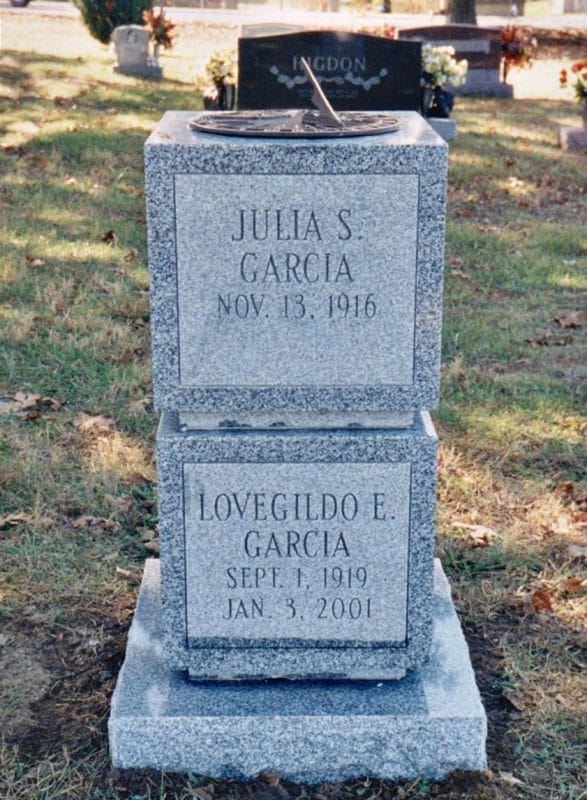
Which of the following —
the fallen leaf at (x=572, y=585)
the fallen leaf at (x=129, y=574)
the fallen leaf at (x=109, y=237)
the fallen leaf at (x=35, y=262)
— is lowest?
the fallen leaf at (x=129, y=574)

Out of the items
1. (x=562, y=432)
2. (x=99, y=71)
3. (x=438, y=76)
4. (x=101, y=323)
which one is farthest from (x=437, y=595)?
(x=99, y=71)

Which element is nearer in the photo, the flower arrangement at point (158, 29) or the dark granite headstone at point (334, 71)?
the dark granite headstone at point (334, 71)

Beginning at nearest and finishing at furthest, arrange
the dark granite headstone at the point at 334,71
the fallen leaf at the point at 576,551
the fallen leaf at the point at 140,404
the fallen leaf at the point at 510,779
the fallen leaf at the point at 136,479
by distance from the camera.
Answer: the fallen leaf at the point at 510,779 → the fallen leaf at the point at 576,551 → the fallen leaf at the point at 136,479 → the fallen leaf at the point at 140,404 → the dark granite headstone at the point at 334,71

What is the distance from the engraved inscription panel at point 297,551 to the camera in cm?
284

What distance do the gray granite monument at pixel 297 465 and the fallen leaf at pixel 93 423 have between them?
1.67m

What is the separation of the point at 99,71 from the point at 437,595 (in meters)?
13.5

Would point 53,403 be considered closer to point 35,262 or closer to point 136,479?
point 136,479

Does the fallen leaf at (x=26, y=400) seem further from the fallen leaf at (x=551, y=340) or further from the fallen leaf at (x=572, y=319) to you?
the fallen leaf at (x=572, y=319)

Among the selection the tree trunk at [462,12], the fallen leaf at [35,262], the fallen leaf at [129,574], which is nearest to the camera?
the fallen leaf at [129,574]

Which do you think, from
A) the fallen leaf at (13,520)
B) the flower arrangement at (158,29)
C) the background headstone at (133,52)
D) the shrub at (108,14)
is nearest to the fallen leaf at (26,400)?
the fallen leaf at (13,520)

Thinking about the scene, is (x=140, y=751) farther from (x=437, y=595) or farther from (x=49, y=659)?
(x=437, y=595)

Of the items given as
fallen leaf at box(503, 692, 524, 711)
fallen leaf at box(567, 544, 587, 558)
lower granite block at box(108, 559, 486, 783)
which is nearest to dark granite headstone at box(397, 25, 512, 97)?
fallen leaf at box(567, 544, 587, 558)

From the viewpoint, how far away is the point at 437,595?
11.1 ft

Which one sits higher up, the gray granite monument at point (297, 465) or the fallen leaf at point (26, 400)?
the gray granite monument at point (297, 465)
